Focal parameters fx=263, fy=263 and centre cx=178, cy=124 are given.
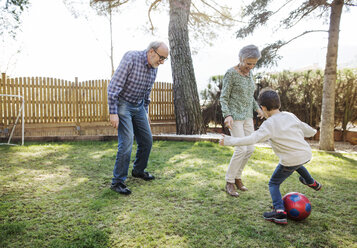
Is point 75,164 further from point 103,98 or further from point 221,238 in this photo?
point 103,98

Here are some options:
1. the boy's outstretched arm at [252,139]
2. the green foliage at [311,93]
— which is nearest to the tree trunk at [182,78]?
the green foliage at [311,93]

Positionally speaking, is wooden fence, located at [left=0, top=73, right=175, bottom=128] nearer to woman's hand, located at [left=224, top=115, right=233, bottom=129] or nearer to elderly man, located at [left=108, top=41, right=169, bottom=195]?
elderly man, located at [left=108, top=41, right=169, bottom=195]

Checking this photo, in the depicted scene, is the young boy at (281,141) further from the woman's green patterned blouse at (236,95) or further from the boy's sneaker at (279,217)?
the woman's green patterned blouse at (236,95)

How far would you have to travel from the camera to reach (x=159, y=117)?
10672mm

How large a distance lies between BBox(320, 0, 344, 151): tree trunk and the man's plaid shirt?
5640mm

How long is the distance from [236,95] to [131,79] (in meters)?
1.36

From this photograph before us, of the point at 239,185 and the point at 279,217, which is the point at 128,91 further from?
the point at 279,217

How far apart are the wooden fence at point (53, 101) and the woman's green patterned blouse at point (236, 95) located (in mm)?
7123

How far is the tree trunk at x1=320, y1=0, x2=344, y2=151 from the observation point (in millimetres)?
7082

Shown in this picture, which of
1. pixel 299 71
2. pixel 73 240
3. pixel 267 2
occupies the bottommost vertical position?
pixel 73 240

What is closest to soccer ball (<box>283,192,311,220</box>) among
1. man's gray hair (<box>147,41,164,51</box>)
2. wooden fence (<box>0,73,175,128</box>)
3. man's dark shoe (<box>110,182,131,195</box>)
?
man's dark shoe (<box>110,182,131,195</box>)

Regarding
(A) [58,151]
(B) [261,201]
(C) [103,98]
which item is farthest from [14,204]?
(C) [103,98]

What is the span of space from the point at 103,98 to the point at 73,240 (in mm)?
7956

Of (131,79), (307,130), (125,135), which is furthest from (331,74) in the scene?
(125,135)
